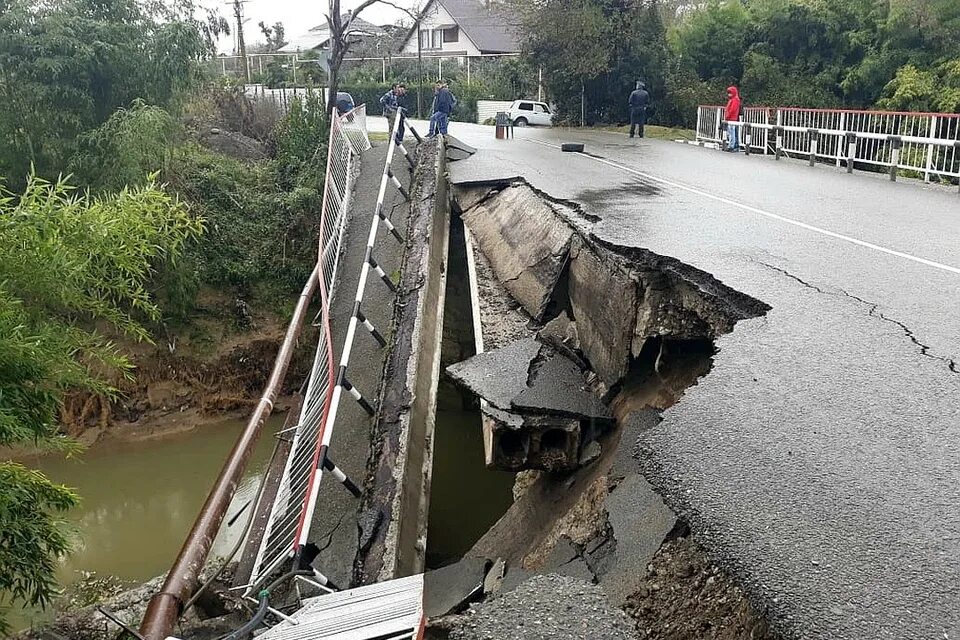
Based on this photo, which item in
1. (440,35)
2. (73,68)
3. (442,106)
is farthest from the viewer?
(440,35)

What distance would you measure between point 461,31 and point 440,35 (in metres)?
3.52

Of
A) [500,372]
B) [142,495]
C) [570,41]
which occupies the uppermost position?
[570,41]

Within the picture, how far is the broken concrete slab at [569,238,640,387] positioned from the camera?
5867 mm

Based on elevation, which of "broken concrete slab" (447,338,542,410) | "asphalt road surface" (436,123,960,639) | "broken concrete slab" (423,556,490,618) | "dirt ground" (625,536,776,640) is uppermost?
"asphalt road surface" (436,123,960,639)

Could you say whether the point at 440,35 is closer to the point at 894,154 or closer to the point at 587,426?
the point at 894,154

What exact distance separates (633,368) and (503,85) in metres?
33.8

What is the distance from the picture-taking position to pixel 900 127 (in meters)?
15.1

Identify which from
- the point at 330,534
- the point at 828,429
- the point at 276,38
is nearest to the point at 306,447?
the point at 330,534

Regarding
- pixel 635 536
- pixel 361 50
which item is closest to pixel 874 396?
pixel 635 536

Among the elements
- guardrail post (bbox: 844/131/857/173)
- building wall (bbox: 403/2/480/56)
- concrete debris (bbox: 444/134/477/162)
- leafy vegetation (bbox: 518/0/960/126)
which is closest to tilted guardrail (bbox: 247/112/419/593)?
concrete debris (bbox: 444/134/477/162)

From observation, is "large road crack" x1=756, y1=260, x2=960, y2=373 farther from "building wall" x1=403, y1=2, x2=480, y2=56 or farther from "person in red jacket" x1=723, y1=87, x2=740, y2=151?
"building wall" x1=403, y1=2, x2=480, y2=56

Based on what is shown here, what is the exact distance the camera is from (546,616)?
298 cm

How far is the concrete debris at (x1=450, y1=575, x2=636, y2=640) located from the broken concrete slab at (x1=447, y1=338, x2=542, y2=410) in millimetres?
2442

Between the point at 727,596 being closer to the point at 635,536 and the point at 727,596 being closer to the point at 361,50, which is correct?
the point at 635,536
